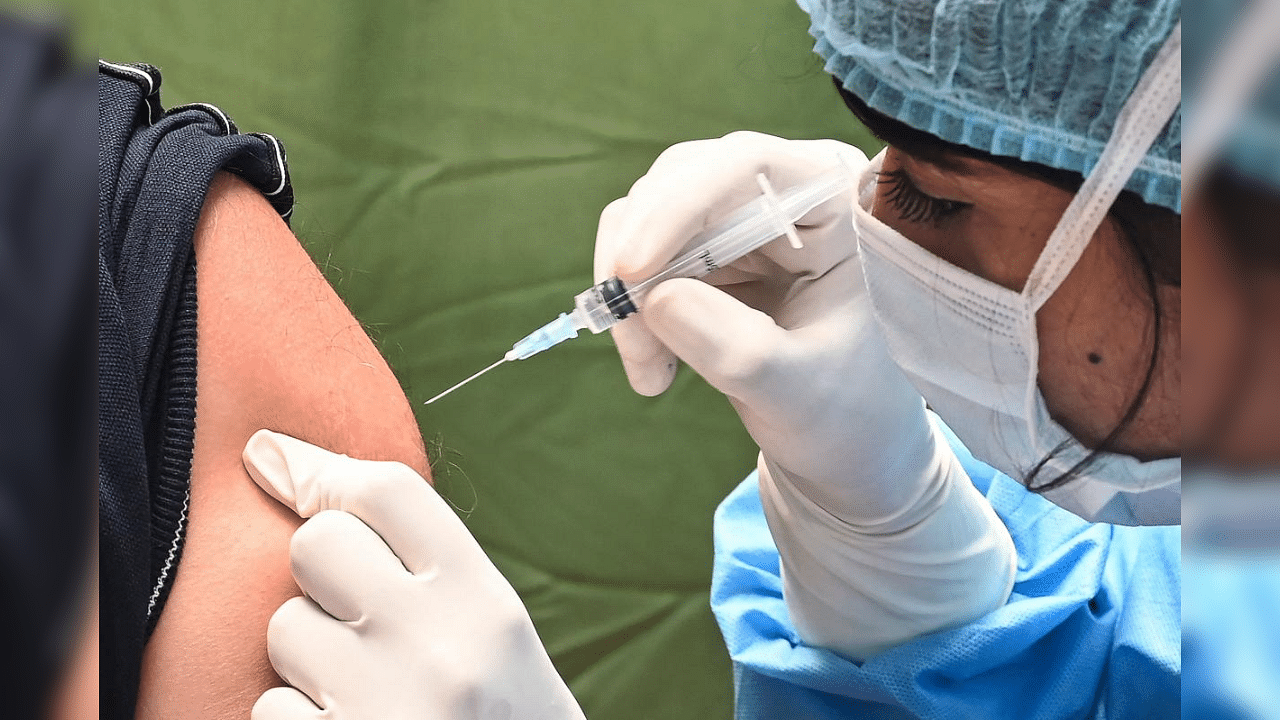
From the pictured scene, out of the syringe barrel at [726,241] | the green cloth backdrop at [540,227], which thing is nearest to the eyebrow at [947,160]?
the syringe barrel at [726,241]

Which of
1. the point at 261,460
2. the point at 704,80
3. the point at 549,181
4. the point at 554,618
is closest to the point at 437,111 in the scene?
the point at 549,181

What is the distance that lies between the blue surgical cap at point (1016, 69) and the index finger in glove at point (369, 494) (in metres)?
0.46

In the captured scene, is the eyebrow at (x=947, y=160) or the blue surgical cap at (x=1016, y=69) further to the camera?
the eyebrow at (x=947, y=160)

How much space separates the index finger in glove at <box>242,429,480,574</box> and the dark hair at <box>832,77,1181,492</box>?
0.46m

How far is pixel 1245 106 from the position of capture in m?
0.27

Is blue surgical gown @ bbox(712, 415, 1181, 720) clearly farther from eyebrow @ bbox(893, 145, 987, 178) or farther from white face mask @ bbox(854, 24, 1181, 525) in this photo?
eyebrow @ bbox(893, 145, 987, 178)

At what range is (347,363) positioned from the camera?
2.96 feet

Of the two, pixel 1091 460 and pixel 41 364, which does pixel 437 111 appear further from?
pixel 41 364

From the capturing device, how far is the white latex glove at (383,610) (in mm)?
764

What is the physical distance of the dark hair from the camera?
0.71m

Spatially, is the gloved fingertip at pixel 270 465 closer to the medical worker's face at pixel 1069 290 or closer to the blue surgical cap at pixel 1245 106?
the medical worker's face at pixel 1069 290

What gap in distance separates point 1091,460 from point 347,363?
2.02ft

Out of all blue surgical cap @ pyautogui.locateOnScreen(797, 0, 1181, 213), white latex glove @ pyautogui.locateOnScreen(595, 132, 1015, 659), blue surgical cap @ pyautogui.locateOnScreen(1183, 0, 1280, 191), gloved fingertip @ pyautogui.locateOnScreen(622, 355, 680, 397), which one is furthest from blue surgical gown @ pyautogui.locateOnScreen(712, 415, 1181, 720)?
blue surgical cap @ pyautogui.locateOnScreen(1183, 0, 1280, 191)

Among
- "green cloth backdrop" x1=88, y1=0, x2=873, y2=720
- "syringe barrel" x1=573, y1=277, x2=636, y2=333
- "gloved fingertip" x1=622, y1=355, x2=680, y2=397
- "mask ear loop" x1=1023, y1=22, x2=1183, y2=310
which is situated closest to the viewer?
"mask ear loop" x1=1023, y1=22, x2=1183, y2=310
